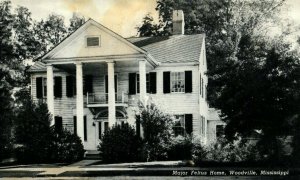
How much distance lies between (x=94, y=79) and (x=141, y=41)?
4277 millimetres

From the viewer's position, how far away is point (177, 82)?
1053 inches

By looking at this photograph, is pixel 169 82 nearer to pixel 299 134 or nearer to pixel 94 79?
pixel 94 79

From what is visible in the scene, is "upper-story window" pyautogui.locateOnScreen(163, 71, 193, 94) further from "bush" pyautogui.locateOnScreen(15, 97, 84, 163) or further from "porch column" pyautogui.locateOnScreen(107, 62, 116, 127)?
"bush" pyautogui.locateOnScreen(15, 97, 84, 163)

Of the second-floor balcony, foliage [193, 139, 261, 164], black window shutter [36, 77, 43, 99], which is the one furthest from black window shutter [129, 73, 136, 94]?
foliage [193, 139, 261, 164]

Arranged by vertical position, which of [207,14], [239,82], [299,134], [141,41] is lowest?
[299,134]

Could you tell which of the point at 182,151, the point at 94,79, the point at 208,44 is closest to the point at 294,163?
A: the point at 182,151

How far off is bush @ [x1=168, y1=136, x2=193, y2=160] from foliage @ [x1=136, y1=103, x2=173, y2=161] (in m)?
0.48

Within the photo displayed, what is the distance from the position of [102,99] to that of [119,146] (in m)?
5.25

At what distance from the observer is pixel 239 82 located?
56.4 ft

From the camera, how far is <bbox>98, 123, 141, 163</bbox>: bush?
22.4m

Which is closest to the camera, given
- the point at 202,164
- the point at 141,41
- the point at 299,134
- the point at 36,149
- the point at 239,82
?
the point at 299,134

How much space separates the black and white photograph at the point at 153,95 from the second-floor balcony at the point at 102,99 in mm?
69

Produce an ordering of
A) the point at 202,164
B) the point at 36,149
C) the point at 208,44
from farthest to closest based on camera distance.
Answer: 1. the point at 208,44
2. the point at 36,149
3. the point at 202,164

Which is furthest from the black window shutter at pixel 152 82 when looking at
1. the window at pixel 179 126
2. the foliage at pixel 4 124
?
the foliage at pixel 4 124
